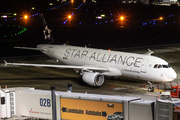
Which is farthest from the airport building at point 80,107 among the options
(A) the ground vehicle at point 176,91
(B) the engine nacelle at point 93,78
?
(B) the engine nacelle at point 93,78

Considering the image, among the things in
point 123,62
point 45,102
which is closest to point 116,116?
point 45,102

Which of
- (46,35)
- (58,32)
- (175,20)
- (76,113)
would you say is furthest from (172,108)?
(175,20)

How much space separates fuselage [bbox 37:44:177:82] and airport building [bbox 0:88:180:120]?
1322 cm

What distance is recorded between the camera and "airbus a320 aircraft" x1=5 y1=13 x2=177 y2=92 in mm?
28031

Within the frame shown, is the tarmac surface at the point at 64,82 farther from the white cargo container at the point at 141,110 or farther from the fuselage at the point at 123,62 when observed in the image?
the white cargo container at the point at 141,110

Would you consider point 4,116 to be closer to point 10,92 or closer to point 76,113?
point 10,92

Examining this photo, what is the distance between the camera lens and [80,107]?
52.7ft

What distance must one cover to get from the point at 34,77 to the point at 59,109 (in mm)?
21192

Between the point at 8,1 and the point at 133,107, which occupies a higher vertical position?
the point at 8,1

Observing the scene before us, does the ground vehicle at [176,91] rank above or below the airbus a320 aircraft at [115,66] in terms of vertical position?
below

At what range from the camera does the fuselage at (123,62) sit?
28.0 metres

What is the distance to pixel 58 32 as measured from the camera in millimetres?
107188

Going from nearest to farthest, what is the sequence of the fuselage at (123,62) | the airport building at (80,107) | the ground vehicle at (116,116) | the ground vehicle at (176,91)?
the airport building at (80,107), the ground vehicle at (116,116), the ground vehicle at (176,91), the fuselage at (123,62)

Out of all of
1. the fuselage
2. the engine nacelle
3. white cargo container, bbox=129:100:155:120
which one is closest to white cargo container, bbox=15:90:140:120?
white cargo container, bbox=129:100:155:120
